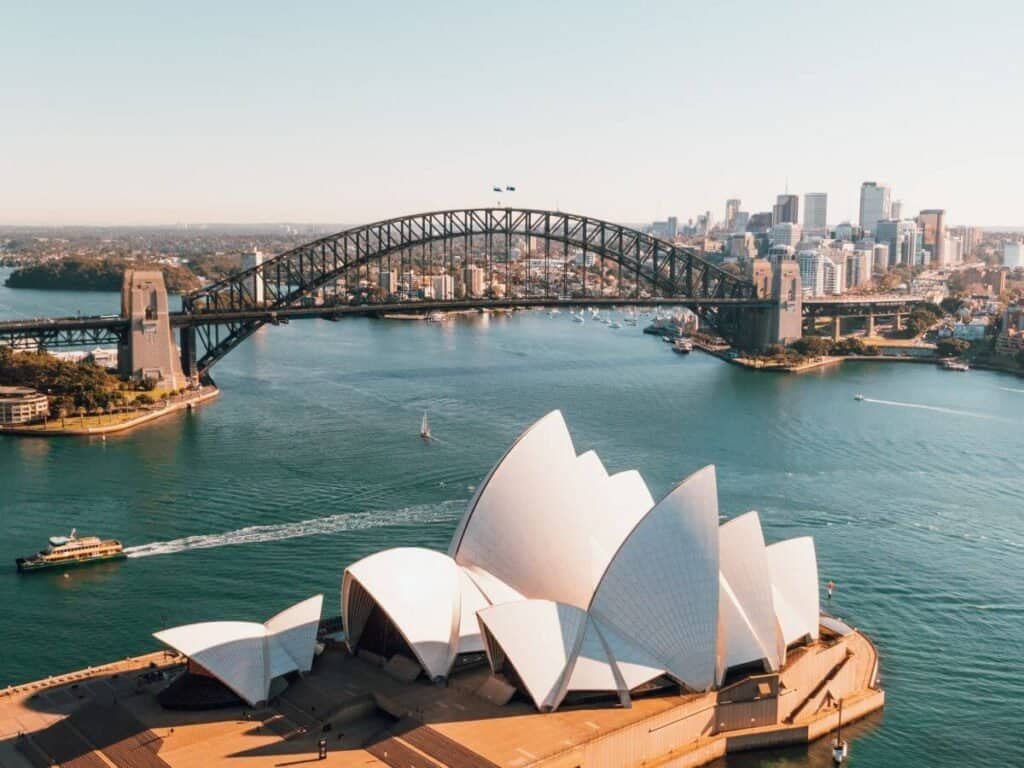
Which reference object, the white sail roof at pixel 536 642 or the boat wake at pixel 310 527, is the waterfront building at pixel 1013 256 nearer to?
the boat wake at pixel 310 527

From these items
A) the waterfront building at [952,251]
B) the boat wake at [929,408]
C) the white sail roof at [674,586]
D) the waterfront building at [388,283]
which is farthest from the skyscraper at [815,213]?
the white sail roof at [674,586]

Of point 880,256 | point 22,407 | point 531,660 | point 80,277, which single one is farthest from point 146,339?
point 880,256

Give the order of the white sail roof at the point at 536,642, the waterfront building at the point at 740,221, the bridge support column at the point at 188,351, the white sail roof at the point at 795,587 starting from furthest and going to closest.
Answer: the waterfront building at the point at 740,221
the bridge support column at the point at 188,351
the white sail roof at the point at 795,587
the white sail roof at the point at 536,642

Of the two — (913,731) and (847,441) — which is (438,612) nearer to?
(913,731)

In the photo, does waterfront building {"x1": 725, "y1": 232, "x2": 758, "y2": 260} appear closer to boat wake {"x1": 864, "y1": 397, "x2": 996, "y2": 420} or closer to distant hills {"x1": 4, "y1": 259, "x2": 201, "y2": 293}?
distant hills {"x1": 4, "y1": 259, "x2": 201, "y2": 293}

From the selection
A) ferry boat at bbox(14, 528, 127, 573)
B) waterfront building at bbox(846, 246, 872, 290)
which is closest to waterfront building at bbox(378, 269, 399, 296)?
waterfront building at bbox(846, 246, 872, 290)

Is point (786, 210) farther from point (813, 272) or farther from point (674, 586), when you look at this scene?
point (674, 586)
